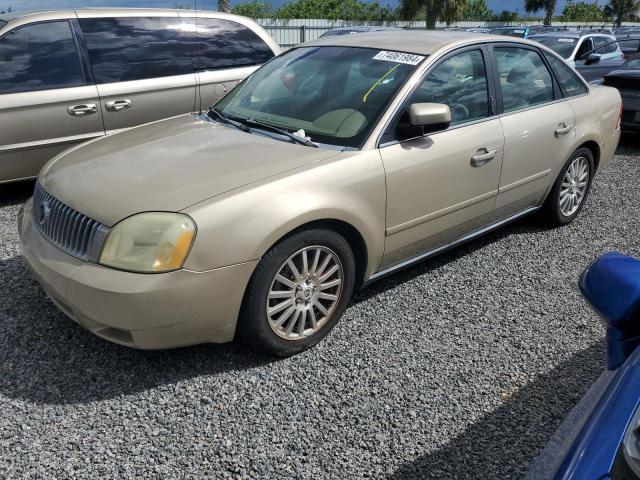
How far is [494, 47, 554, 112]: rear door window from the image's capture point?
12.9ft

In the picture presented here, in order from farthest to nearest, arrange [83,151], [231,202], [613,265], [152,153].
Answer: [83,151], [152,153], [231,202], [613,265]

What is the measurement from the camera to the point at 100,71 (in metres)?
5.14

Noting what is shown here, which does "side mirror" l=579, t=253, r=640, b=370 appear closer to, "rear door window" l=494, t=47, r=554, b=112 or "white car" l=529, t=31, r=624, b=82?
"rear door window" l=494, t=47, r=554, b=112

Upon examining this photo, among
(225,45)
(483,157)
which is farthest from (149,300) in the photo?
(225,45)

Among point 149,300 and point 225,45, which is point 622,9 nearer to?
point 225,45

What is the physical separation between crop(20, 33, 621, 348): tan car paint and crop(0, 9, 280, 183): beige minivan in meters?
1.67

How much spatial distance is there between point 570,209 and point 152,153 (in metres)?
3.52

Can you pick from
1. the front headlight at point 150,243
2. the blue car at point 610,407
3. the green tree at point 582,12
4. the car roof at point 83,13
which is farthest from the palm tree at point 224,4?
the green tree at point 582,12

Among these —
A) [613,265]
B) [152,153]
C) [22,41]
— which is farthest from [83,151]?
[613,265]

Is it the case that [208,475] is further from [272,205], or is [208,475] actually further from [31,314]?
[31,314]

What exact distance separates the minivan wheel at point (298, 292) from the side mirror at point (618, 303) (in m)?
1.36

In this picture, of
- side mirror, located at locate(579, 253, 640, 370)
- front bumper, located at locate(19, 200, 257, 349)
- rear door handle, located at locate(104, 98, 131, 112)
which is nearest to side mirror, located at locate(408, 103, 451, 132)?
front bumper, located at locate(19, 200, 257, 349)

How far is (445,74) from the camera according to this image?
11.6 feet

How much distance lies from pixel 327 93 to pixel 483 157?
108cm
